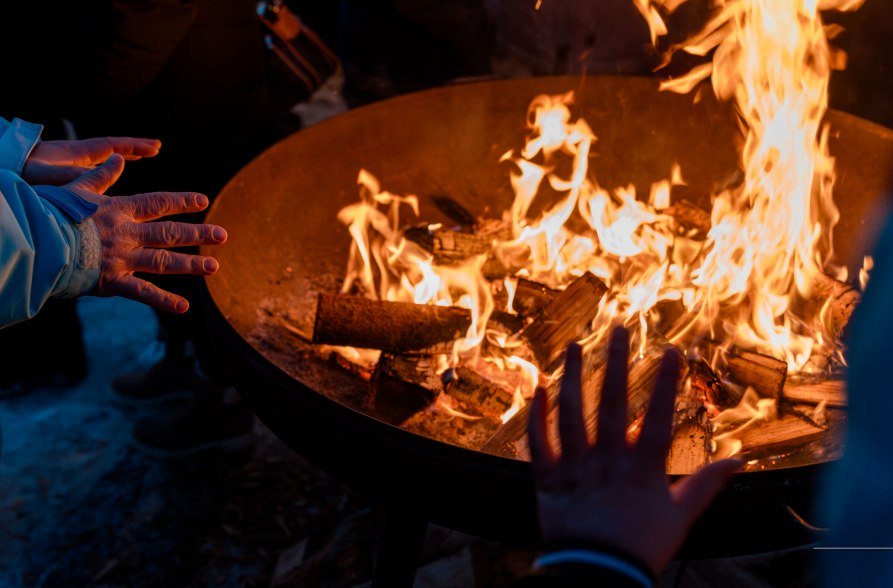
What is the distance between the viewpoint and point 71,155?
6.70 feet

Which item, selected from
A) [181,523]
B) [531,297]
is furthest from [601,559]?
[181,523]

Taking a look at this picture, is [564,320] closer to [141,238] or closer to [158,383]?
[141,238]

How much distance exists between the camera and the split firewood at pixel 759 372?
2.28m

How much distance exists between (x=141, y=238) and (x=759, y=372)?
6.11 feet

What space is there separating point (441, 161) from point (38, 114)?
5.91ft

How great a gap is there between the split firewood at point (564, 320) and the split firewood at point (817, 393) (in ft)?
2.17

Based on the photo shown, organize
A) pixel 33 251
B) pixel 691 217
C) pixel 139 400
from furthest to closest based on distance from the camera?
pixel 139 400, pixel 691 217, pixel 33 251

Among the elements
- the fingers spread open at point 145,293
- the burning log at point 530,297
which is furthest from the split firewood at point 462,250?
the fingers spread open at point 145,293

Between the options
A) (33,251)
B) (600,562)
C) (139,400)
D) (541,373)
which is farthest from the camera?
(139,400)

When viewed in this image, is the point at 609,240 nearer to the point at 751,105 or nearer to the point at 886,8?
the point at 751,105

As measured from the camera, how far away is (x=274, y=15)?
3387 mm

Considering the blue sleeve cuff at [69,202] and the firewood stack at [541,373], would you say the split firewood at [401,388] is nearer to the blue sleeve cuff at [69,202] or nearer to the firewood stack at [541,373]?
the firewood stack at [541,373]

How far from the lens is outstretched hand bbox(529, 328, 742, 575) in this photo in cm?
111

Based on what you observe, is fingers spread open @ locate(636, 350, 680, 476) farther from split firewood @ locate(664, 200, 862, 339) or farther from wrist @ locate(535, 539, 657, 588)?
split firewood @ locate(664, 200, 862, 339)
